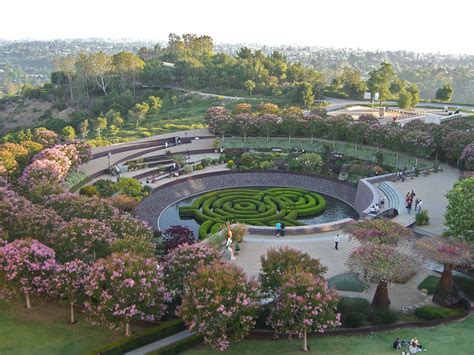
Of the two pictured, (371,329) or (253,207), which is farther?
(253,207)

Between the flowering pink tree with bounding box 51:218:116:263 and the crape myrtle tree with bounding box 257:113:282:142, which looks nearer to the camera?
the flowering pink tree with bounding box 51:218:116:263

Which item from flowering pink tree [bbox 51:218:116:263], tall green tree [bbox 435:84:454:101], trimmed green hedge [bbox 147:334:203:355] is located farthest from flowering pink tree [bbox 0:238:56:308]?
tall green tree [bbox 435:84:454:101]

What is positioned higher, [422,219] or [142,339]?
[422,219]

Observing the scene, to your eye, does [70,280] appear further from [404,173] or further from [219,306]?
[404,173]

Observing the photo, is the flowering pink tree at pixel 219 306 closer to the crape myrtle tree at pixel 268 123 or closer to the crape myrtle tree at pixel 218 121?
the crape myrtle tree at pixel 268 123

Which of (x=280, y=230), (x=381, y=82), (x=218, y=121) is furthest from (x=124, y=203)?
(x=381, y=82)

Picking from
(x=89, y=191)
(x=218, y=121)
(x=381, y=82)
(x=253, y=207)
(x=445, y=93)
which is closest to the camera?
(x=89, y=191)

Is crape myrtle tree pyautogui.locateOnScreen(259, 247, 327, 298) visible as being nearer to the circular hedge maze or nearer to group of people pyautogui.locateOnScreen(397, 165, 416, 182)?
the circular hedge maze
